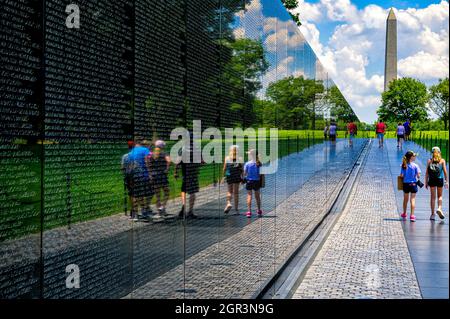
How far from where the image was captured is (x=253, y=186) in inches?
283

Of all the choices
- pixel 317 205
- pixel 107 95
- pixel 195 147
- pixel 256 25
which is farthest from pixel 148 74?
pixel 317 205

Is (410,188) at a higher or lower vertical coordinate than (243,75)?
lower

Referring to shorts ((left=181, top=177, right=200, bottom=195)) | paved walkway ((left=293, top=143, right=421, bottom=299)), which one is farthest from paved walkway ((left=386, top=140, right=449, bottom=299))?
shorts ((left=181, top=177, right=200, bottom=195))

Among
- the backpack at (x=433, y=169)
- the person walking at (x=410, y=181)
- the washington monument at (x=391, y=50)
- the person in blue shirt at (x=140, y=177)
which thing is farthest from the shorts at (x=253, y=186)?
the washington monument at (x=391, y=50)

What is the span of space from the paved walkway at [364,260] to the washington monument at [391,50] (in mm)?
68660

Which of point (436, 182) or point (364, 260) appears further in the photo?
point (436, 182)

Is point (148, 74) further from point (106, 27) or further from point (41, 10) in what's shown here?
point (41, 10)

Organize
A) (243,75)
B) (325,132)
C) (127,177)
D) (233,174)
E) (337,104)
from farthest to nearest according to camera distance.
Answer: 1. (337,104)
2. (325,132)
3. (243,75)
4. (233,174)
5. (127,177)

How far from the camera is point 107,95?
338 centimetres

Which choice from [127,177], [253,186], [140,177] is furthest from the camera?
[253,186]

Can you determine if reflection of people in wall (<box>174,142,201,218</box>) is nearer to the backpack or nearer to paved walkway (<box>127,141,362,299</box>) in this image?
paved walkway (<box>127,141,362,299</box>)

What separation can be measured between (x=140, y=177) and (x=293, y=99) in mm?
7722

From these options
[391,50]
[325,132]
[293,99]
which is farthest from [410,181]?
[391,50]

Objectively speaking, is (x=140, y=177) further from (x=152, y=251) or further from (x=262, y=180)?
(x=262, y=180)
